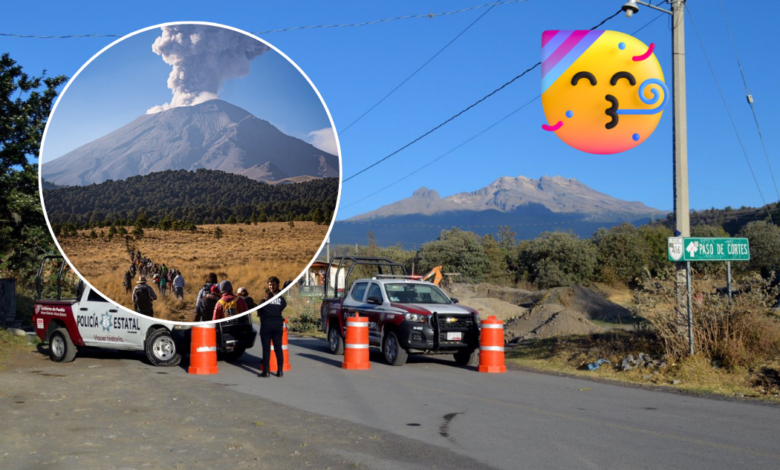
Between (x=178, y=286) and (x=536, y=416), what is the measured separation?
6336 mm

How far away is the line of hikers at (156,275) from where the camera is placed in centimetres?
373

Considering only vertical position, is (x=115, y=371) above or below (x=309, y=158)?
below

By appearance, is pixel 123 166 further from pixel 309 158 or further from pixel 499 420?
pixel 499 420

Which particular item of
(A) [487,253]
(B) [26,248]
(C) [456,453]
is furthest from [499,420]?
(A) [487,253]

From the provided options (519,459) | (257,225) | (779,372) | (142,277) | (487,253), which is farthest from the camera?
(487,253)

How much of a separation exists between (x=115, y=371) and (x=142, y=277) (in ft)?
34.8

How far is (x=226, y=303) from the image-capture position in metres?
4.28

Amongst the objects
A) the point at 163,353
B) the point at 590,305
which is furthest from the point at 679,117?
the point at 590,305

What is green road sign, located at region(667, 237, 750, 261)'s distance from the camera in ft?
43.0

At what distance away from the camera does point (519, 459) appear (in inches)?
267

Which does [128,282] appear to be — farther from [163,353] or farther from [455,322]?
[455,322]

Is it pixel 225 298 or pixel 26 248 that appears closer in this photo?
pixel 225 298

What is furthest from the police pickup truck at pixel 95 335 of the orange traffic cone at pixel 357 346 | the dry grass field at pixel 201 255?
the dry grass field at pixel 201 255

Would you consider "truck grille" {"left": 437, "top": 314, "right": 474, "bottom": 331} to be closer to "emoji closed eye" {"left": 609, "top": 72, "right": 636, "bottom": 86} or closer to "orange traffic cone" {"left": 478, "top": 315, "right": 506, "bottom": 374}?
"orange traffic cone" {"left": 478, "top": 315, "right": 506, "bottom": 374}
